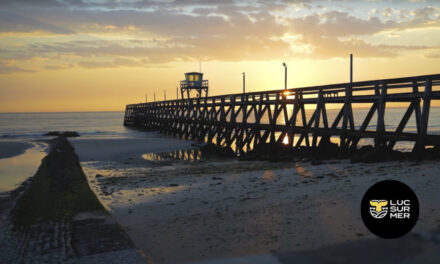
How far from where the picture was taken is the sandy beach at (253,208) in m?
5.17

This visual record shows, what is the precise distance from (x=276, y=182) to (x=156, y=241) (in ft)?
A: 13.7

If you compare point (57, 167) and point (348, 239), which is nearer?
point (348, 239)

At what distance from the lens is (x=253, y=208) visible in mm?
6867

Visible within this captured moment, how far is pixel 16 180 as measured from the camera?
12.9 metres

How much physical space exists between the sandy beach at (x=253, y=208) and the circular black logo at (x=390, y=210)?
0.52ft

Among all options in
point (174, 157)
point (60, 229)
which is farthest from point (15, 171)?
point (60, 229)

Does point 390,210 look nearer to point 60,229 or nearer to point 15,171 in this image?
point 60,229

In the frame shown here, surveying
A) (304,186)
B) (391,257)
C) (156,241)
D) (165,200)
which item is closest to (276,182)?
(304,186)

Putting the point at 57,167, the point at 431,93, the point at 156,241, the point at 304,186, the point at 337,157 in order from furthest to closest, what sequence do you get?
the point at 57,167
the point at 337,157
the point at 431,93
the point at 304,186
the point at 156,241

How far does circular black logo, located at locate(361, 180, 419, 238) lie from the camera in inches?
188

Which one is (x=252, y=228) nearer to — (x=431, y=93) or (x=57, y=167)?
(x=431, y=93)

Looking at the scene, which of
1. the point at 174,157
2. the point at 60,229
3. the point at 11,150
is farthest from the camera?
the point at 11,150

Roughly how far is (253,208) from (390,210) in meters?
2.67

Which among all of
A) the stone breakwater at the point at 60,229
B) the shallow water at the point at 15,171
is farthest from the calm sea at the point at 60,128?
the stone breakwater at the point at 60,229
